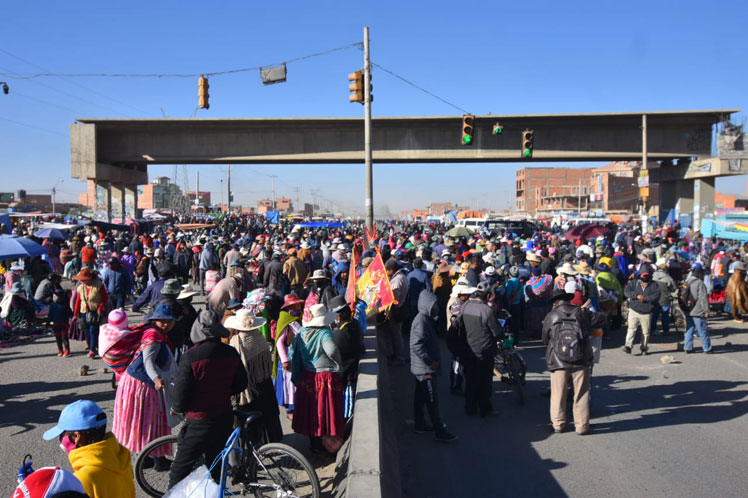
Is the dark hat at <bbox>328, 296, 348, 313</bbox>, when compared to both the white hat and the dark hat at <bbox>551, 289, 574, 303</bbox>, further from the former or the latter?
the dark hat at <bbox>551, 289, 574, 303</bbox>

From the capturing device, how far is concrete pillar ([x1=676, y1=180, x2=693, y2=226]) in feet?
A: 121

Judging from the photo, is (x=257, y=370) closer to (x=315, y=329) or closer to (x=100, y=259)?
(x=315, y=329)

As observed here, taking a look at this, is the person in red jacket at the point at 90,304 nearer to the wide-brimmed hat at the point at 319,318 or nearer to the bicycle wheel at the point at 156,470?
the bicycle wheel at the point at 156,470

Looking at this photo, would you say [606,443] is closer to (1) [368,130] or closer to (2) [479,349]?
(2) [479,349]

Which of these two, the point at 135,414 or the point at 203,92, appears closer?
the point at 135,414

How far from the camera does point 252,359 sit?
575 cm

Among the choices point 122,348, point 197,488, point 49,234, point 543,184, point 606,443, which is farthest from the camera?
point 543,184

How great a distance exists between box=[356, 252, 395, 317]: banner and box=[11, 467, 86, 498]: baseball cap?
5.66 meters

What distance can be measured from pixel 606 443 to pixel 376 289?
3577 millimetres

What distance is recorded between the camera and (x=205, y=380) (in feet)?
14.8

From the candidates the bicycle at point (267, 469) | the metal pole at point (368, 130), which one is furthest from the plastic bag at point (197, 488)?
the metal pole at point (368, 130)

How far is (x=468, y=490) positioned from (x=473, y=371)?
→ 6.72ft

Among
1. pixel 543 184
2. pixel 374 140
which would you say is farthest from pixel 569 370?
pixel 543 184

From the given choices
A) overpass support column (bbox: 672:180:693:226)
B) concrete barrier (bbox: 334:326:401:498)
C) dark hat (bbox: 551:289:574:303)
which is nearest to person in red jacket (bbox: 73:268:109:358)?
concrete barrier (bbox: 334:326:401:498)
